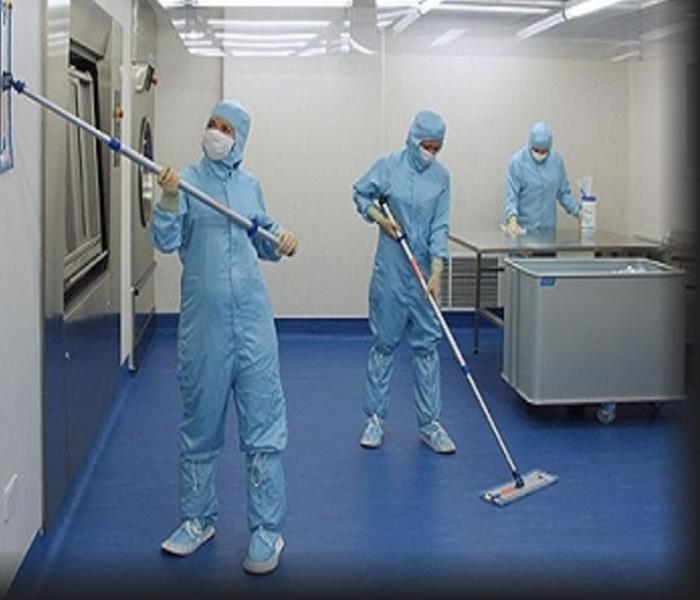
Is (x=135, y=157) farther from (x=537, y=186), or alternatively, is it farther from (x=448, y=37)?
(x=448, y=37)

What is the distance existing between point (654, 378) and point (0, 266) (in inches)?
118

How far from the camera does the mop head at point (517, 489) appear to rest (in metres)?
3.26

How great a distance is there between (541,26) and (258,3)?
1.94 m

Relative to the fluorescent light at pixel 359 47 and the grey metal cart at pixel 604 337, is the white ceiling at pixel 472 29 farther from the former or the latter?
the grey metal cart at pixel 604 337

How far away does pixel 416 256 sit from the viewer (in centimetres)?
388

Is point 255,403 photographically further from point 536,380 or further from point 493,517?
point 536,380

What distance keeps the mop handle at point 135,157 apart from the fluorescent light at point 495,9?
3923mm

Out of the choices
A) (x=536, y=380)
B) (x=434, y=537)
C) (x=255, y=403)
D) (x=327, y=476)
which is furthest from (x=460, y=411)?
(x=255, y=403)

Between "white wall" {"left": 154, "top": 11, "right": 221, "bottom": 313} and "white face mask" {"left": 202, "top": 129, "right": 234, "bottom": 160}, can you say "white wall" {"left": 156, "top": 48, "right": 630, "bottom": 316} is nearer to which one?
"white wall" {"left": 154, "top": 11, "right": 221, "bottom": 313}

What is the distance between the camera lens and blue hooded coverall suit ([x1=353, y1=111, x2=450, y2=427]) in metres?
3.83

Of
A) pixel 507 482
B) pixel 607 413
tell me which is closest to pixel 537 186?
Answer: pixel 607 413

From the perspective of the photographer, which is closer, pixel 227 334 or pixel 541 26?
pixel 227 334

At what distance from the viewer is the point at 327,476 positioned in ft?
11.5

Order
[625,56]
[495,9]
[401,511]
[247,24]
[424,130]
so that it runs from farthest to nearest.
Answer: [625,56] → [495,9] → [247,24] → [424,130] → [401,511]
